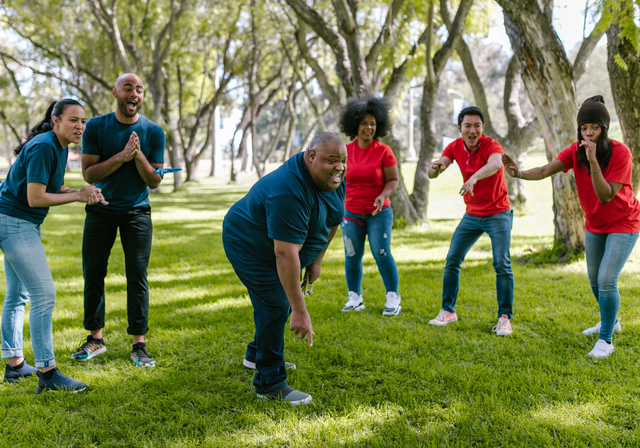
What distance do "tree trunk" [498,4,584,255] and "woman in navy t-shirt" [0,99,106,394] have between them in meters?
5.89

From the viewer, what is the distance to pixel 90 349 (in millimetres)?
4375

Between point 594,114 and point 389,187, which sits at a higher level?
point 594,114

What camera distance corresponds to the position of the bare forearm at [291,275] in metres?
2.95

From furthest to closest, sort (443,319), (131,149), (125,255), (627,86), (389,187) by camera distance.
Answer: (627,86)
(389,187)
(443,319)
(125,255)
(131,149)

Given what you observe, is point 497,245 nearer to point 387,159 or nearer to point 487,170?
point 487,170

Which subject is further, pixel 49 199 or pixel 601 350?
pixel 601 350

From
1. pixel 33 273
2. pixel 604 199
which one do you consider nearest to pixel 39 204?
pixel 33 273

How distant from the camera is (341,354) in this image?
14.1 feet

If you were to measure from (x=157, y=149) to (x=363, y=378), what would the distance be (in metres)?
2.61

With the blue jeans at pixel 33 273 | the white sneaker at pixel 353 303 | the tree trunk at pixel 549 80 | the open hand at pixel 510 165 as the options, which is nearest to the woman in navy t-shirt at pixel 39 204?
the blue jeans at pixel 33 273

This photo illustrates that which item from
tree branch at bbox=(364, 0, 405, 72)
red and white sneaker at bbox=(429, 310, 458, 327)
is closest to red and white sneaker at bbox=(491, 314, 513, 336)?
red and white sneaker at bbox=(429, 310, 458, 327)

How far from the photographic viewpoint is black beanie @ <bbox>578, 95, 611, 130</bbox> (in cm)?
397

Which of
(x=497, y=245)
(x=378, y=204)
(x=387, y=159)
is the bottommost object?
(x=497, y=245)

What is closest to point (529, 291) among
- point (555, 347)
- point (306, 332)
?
point (555, 347)
